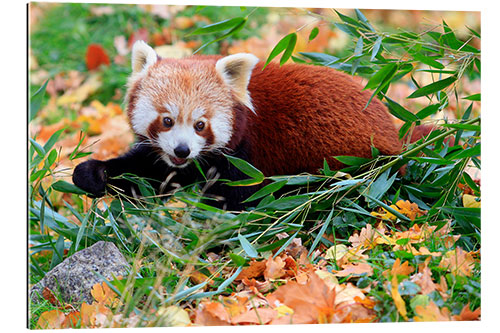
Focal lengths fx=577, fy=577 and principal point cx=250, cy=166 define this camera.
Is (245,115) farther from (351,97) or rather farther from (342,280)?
(342,280)

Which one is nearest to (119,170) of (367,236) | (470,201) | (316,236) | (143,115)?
(143,115)

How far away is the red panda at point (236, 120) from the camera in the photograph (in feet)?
9.80

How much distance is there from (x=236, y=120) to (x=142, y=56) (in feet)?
1.97

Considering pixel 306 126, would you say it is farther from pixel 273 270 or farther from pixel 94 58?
pixel 94 58

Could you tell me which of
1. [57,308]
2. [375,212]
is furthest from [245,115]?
[57,308]

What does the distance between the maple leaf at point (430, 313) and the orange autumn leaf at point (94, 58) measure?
11.8 feet

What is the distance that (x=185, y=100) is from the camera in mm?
2973

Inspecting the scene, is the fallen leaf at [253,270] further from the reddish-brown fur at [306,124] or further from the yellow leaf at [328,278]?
the reddish-brown fur at [306,124]

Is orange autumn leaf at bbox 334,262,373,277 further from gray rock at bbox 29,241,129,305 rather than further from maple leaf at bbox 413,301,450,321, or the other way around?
gray rock at bbox 29,241,129,305

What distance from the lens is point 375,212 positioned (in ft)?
10.2

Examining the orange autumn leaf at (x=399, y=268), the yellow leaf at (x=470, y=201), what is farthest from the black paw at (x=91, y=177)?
the yellow leaf at (x=470, y=201)

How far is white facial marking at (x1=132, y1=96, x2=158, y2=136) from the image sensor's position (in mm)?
2994

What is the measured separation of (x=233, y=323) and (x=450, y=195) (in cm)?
147

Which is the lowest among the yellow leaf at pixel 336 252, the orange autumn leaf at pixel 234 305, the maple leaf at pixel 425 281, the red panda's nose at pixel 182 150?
the orange autumn leaf at pixel 234 305
